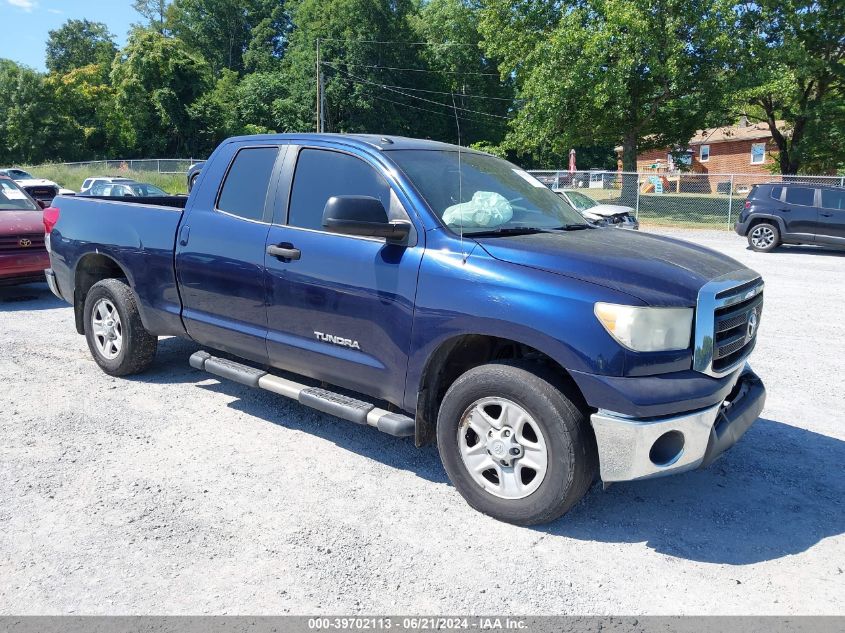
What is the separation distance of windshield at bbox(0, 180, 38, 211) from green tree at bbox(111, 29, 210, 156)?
145ft

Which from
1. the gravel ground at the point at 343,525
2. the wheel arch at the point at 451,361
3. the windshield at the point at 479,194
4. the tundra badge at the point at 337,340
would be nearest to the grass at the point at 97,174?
the gravel ground at the point at 343,525

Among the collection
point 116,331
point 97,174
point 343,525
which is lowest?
point 343,525

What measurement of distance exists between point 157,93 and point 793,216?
45.4 metres

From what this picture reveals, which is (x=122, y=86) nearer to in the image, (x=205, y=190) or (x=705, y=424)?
(x=205, y=190)

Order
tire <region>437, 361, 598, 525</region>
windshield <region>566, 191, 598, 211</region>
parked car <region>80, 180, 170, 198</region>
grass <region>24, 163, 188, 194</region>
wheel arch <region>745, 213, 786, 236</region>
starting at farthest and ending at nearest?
grass <region>24, 163, 188, 194</region> → parked car <region>80, 180, 170, 198</region> → windshield <region>566, 191, 598, 211</region> → wheel arch <region>745, 213, 786, 236</region> → tire <region>437, 361, 598, 525</region>

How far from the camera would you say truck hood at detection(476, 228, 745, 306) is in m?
3.42

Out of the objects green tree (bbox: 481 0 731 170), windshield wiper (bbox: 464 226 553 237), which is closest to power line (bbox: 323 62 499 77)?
green tree (bbox: 481 0 731 170)

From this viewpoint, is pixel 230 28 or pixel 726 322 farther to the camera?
pixel 230 28

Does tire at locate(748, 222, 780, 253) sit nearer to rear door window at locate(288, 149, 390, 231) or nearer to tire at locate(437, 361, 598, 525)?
rear door window at locate(288, 149, 390, 231)

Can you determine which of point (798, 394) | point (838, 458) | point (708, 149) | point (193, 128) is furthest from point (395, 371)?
point (708, 149)

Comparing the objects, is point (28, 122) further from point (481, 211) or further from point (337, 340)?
point (481, 211)

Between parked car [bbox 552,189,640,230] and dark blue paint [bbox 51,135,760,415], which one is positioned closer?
dark blue paint [bbox 51,135,760,415]

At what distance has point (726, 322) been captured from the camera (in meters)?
3.64

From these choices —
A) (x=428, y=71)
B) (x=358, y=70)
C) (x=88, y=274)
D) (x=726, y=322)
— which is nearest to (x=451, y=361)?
(x=726, y=322)
